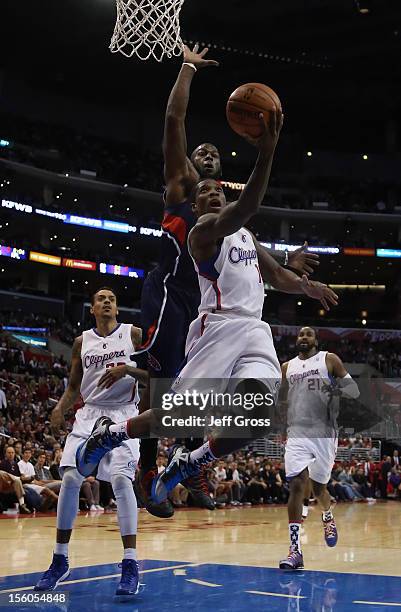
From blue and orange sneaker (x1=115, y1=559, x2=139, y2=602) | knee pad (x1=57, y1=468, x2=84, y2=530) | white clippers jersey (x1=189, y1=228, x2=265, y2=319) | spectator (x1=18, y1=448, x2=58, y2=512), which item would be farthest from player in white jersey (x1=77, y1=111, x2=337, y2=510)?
spectator (x1=18, y1=448, x2=58, y2=512)

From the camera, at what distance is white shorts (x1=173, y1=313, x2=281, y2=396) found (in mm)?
4488

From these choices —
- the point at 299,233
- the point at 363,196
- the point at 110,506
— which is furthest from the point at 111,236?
the point at 110,506

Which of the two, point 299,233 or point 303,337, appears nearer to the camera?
point 303,337

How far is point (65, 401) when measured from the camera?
253 inches

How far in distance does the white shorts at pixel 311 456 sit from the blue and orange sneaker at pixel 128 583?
2.58 metres

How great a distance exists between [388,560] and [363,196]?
34.9 meters

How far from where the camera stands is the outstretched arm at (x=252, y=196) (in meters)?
4.12

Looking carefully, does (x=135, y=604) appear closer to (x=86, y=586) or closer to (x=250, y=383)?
(x=86, y=586)

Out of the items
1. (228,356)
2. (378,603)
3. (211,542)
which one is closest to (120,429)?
(228,356)

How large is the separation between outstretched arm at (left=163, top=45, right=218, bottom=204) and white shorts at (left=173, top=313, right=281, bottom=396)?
2.84 feet

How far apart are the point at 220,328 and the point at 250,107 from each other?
4.07ft

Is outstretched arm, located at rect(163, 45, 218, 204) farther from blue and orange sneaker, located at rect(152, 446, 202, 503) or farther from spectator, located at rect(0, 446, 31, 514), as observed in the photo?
spectator, located at rect(0, 446, 31, 514)

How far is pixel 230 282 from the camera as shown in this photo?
4684 mm
